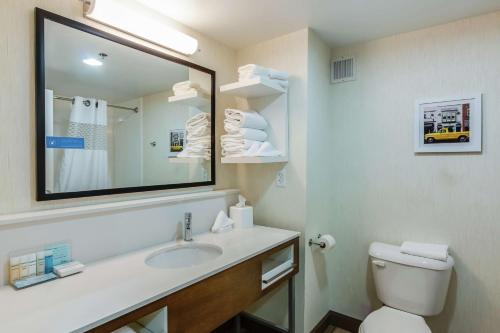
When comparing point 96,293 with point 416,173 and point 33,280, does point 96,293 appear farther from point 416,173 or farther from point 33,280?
point 416,173

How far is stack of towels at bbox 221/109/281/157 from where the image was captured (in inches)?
69.7

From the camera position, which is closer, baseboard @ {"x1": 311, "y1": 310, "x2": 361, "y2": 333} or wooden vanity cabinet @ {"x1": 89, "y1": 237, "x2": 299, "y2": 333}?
wooden vanity cabinet @ {"x1": 89, "y1": 237, "x2": 299, "y2": 333}

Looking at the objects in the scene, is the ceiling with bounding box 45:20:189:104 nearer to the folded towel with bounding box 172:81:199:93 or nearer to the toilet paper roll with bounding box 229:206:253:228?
the folded towel with bounding box 172:81:199:93

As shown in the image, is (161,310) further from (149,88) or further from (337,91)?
(337,91)

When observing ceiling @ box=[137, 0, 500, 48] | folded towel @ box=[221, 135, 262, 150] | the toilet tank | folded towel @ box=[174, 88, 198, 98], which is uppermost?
ceiling @ box=[137, 0, 500, 48]

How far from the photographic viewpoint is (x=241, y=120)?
1.78 meters

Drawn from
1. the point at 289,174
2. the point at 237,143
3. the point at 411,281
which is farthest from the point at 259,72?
the point at 411,281

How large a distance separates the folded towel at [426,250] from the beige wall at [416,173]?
3.9 inches

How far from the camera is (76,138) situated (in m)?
1.29

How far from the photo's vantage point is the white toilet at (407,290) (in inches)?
61.8

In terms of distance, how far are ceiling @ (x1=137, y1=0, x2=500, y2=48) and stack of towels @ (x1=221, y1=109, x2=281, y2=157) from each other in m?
0.55

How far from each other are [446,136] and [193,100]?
1.60 m

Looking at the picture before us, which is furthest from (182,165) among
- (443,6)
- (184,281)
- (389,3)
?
(443,6)

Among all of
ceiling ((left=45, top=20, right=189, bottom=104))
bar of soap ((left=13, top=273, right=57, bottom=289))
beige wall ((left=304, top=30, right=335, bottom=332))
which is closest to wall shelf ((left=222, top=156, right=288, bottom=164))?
beige wall ((left=304, top=30, right=335, bottom=332))
